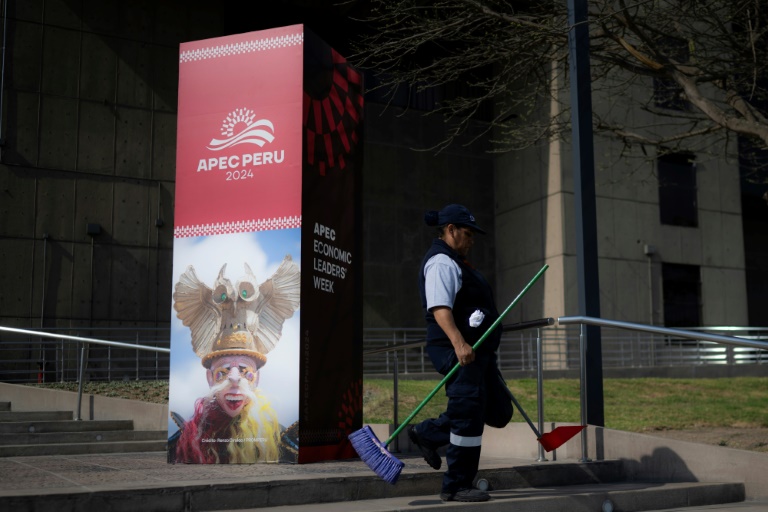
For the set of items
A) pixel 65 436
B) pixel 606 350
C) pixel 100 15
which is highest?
pixel 100 15

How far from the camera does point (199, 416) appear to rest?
7.09 m

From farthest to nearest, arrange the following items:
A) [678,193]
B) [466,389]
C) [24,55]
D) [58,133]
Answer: [678,193], [58,133], [24,55], [466,389]

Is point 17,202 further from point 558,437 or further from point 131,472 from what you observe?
point 558,437

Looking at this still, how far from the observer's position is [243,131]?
731cm

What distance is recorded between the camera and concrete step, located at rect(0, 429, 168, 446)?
30.5 ft

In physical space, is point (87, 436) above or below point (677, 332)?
below

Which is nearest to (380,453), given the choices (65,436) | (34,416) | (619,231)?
(65,436)

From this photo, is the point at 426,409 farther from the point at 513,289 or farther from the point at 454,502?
the point at 513,289

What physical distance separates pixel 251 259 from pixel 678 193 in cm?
2210

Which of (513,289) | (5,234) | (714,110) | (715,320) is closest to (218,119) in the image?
(714,110)

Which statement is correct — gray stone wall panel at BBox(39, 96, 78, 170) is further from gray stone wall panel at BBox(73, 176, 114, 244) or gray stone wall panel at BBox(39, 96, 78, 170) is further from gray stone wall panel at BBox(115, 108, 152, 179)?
gray stone wall panel at BBox(115, 108, 152, 179)

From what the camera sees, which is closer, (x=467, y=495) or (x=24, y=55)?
(x=467, y=495)

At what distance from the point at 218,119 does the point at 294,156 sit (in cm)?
76

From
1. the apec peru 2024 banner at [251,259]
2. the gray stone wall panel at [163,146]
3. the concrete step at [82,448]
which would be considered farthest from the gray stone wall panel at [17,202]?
the apec peru 2024 banner at [251,259]
